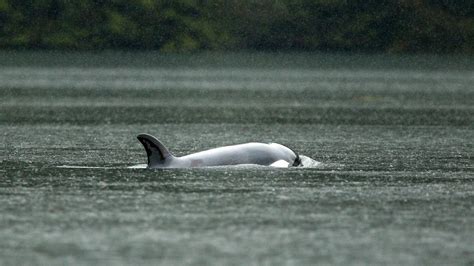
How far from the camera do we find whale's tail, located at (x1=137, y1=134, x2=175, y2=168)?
27.2m

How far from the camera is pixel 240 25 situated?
181000mm

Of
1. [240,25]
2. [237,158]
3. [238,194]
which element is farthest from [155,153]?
[240,25]

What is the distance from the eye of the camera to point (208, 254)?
58.6 ft

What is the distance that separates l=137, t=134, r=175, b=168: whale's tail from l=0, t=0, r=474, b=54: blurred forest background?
140 m

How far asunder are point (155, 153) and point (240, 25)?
154 meters

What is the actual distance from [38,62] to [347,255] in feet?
480

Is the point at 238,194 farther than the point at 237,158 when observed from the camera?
No

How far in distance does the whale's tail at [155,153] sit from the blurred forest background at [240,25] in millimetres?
139985

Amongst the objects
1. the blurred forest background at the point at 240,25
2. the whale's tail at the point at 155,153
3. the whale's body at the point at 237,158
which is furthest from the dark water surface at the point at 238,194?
the blurred forest background at the point at 240,25

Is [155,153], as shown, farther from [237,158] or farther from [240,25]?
[240,25]

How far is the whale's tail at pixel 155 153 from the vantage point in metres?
27.2

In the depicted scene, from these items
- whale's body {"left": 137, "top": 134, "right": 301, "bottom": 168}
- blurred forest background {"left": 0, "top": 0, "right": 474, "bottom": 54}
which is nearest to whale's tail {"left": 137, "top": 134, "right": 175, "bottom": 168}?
whale's body {"left": 137, "top": 134, "right": 301, "bottom": 168}

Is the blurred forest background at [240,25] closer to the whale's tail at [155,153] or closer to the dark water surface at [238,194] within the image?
the dark water surface at [238,194]

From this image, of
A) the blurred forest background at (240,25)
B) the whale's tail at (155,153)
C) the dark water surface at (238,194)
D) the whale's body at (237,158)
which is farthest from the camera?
the blurred forest background at (240,25)
